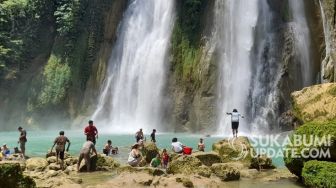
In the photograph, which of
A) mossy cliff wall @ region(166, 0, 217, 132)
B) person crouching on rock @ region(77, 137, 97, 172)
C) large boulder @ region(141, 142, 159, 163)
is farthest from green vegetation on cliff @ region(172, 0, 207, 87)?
person crouching on rock @ region(77, 137, 97, 172)

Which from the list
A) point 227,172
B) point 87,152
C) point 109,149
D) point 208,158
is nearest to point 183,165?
point 227,172

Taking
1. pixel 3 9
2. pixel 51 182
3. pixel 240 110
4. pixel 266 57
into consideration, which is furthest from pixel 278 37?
pixel 3 9

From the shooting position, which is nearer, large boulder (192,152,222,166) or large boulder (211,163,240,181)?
large boulder (211,163,240,181)

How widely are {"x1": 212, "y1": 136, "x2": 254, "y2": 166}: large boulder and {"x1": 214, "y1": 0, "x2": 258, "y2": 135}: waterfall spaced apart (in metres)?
16.3

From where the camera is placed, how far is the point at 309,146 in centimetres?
1162

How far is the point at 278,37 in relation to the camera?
34312 millimetres

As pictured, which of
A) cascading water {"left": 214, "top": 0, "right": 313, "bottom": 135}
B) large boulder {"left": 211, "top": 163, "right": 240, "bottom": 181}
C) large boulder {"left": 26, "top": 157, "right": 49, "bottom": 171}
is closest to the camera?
large boulder {"left": 211, "top": 163, "right": 240, "bottom": 181}

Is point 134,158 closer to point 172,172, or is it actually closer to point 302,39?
point 172,172

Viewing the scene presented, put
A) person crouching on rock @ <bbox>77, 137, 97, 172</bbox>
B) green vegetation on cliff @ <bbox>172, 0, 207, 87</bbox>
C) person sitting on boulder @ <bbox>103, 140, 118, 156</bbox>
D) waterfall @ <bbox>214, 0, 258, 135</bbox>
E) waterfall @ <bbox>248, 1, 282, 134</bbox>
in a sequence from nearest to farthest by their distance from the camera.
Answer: person crouching on rock @ <bbox>77, 137, 97, 172</bbox>
person sitting on boulder @ <bbox>103, 140, 118, 156</bbox>
waterfall @ <bbox>248, 1, 282, 134</bbox>
waterfall @ <bbox>214, 0, 258, 135</bbox>
green vegetation on cliff @ <bbox>172, 0, 207, 87</bbox>

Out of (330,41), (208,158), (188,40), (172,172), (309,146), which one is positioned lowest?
(172,172)

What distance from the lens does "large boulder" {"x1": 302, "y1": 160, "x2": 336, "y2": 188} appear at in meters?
10.2

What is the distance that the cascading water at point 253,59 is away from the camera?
3275 cm

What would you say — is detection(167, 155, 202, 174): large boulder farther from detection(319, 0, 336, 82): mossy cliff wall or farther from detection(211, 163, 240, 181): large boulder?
detection(319, 0, 336, 82): mossy cliff wall

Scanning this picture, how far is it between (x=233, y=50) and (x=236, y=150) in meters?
20.6
